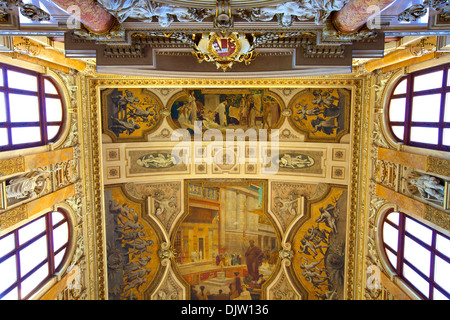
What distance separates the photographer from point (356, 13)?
16.2 ft

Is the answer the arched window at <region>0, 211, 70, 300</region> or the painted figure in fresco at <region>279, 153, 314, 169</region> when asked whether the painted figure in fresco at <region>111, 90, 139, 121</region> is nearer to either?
the arched window at <region>0, 211, 70, 300</region>

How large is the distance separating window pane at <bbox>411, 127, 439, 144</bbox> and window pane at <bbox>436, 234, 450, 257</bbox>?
223 centimetres

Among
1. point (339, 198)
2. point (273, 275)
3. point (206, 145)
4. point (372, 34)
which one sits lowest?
point (273, 275)

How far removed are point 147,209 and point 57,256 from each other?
11.0 feet

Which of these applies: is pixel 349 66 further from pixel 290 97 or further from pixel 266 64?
pixel 290 97

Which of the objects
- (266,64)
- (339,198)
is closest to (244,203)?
(339,198)

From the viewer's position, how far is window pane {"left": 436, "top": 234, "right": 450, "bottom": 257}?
6.63 metres

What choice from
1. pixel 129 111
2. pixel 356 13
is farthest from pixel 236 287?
pixel 356 13

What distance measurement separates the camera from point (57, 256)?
29.6ft

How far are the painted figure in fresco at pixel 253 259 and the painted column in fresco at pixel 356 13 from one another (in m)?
8.79

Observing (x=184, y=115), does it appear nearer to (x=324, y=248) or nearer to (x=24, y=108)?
(x=24, y=108)

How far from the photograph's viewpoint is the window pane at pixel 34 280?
741cm

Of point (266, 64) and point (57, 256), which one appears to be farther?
point (57, 256)

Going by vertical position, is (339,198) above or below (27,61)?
below
